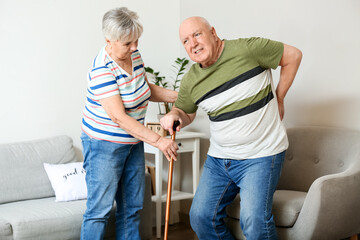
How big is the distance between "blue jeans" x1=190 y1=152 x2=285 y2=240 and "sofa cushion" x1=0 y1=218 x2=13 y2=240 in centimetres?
98

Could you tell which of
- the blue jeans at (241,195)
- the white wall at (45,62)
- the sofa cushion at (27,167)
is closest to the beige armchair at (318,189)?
the blue jeans at (241,195)

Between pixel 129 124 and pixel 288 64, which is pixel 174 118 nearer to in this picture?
pixel 129 124

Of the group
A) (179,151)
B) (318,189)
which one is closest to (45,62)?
(179,151)

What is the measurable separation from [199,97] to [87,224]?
872 millimetres

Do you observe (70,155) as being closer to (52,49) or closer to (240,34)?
(52,49)

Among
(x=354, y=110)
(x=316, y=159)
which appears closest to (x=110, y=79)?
(x=316, y=159)

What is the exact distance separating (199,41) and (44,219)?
51.3 inches

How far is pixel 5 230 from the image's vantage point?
2.48 m

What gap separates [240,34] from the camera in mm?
3615

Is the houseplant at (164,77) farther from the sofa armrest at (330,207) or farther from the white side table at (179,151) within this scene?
the sofa armrest at (330,207)

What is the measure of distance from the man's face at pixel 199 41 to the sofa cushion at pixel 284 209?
86 cm

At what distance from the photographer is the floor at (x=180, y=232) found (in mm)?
3592

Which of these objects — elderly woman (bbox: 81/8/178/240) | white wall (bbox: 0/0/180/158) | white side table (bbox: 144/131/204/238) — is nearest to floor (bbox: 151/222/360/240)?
white side table (bbox: 144/131/204/238)

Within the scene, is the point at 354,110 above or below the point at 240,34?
below
